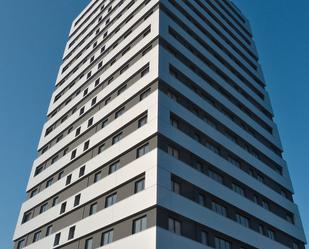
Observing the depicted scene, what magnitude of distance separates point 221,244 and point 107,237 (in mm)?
8697

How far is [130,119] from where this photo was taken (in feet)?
94.4

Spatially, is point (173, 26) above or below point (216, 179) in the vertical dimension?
above

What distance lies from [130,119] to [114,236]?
1014cm

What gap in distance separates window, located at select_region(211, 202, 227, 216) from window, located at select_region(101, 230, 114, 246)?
27.4 ft

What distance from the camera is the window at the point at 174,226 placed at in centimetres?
2162

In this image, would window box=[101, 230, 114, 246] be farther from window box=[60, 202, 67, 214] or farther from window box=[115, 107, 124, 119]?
window box=[115, 107, 124, 119]

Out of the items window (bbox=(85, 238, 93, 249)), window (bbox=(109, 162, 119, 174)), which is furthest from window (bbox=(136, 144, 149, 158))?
window (bbox=(85, 238, 93, 249))

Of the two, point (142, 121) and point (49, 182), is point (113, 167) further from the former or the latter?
point (49, 182)

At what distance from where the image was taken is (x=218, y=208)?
26906mm

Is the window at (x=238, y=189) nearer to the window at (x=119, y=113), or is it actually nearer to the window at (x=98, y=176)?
the window at (x=98, y=176)

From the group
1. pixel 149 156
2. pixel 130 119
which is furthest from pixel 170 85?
pixel 149 156

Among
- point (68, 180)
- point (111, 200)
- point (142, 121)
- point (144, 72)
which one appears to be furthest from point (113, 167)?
point (144, 72)

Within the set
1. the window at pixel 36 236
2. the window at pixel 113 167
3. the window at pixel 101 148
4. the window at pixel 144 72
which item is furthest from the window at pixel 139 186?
the window at pixel 36 236

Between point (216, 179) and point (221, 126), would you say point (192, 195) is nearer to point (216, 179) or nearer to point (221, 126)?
point (216, 179)
